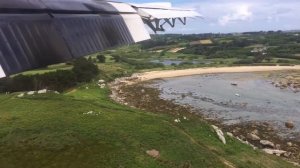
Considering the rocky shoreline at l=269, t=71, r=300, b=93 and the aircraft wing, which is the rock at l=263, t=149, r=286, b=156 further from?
the rocky shoreline at l=269, t=71, r=300, b=93

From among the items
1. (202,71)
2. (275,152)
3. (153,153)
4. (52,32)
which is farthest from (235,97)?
(52,32)

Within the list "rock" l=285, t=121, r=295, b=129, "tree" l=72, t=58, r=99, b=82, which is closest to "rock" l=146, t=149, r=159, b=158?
"rock" l=285, t=121, r=295, b=129

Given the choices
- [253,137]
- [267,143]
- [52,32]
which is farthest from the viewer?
[253,137]

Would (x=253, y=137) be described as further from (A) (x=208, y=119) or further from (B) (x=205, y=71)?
(B) (x=205, y=71)

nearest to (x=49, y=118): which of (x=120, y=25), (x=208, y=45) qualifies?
(x=120, y=25)

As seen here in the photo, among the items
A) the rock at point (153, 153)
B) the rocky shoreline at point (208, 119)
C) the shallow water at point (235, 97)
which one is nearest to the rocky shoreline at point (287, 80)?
the shallow water at point (235, 97)

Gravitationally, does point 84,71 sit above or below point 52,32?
below

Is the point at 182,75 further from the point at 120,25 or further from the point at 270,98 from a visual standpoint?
the point at 120,25
